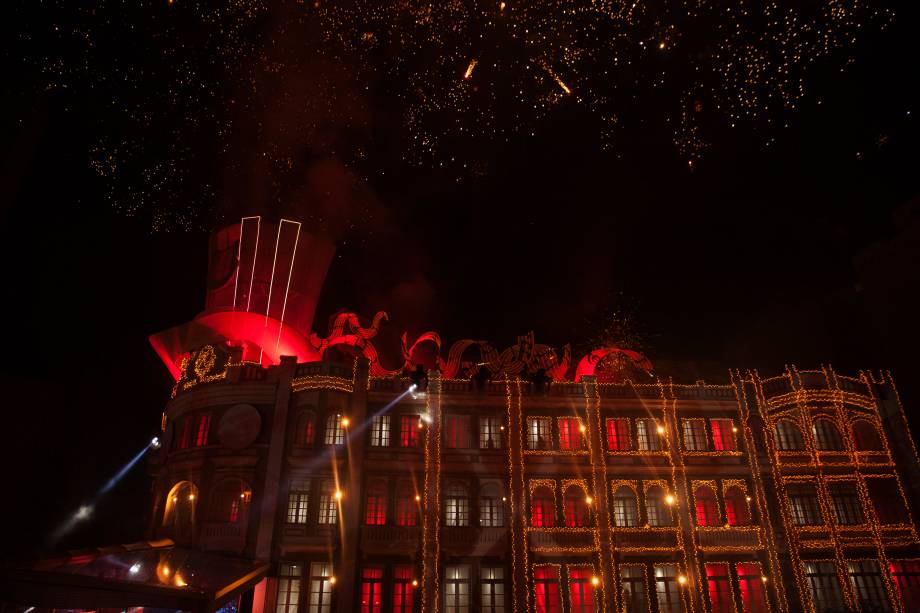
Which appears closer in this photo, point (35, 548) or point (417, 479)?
point (35, 548)

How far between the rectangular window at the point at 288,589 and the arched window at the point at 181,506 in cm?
446

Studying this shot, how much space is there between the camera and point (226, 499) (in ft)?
75.3

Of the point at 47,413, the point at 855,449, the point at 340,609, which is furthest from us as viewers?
the point at 855,449

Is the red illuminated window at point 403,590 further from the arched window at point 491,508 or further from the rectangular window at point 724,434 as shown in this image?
the rectangular window at point 724,434

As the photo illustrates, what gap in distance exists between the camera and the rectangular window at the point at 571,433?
2533cm

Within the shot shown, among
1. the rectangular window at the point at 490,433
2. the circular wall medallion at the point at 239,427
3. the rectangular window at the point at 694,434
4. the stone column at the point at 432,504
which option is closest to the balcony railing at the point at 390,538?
the stone column at the point at 432,504

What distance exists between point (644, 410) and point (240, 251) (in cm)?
2144

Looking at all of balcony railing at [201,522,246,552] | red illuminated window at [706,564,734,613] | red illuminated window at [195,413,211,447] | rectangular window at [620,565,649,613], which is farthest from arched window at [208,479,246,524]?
red illuminated window at [706,564,734,613]

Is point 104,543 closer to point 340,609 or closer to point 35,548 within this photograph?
point 35,548

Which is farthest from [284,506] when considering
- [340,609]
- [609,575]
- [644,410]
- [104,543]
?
[644,410]

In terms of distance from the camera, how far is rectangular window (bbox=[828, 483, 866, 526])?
80.8 feet

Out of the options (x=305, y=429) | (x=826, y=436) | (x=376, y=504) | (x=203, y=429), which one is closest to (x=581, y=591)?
(x=376, y=504)

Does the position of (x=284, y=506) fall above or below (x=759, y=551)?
above

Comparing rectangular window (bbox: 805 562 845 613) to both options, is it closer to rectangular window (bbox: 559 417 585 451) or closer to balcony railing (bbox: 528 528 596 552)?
balcony railing (bbox: 528 528 596 552)
